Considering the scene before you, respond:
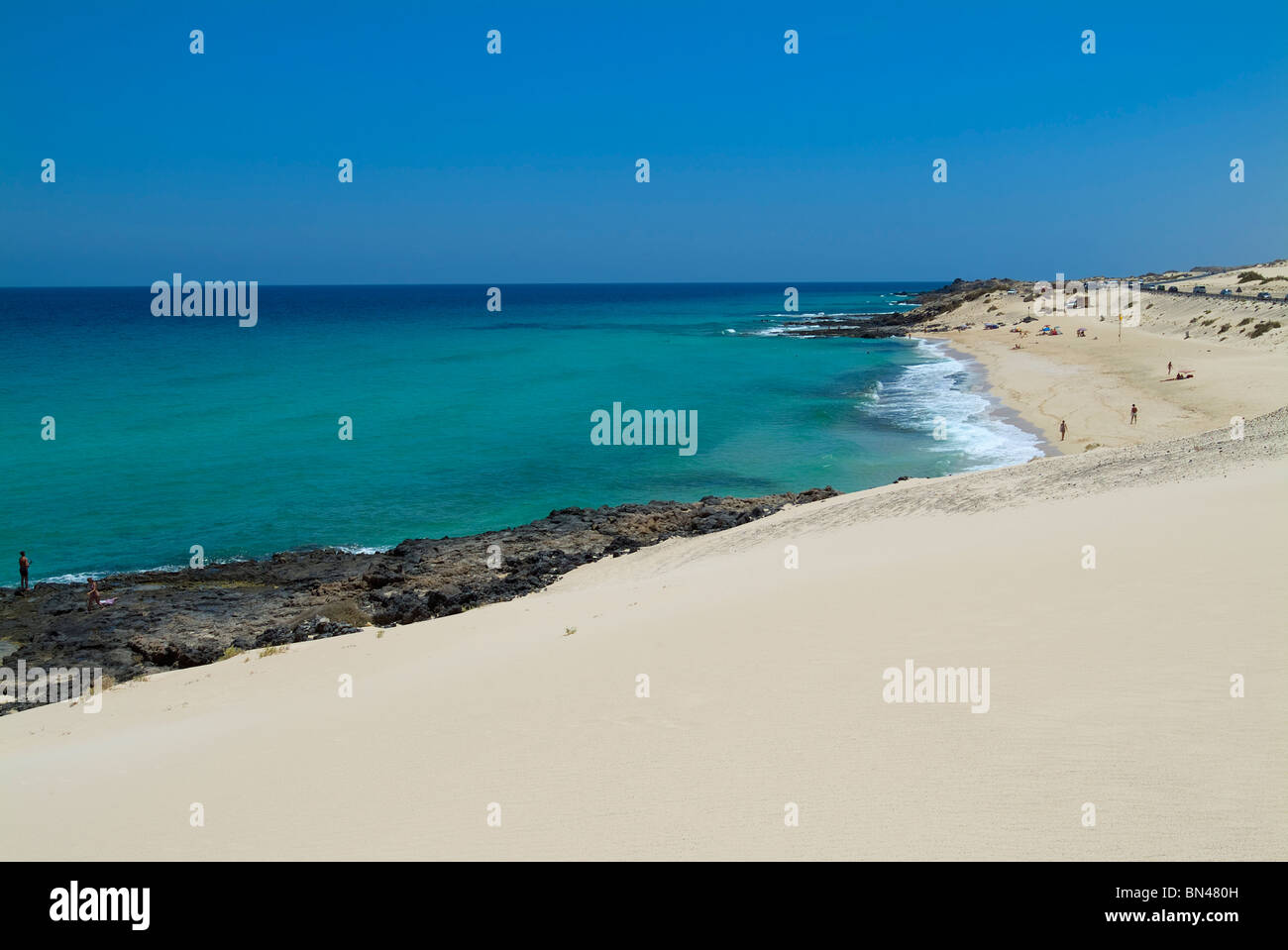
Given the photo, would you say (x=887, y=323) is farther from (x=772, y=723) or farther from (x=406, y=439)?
(x=772, y=723)

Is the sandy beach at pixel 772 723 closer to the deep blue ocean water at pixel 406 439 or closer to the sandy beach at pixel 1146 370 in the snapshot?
the deep blue ocean water at pixel 406 439

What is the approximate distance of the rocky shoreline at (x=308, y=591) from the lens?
51.0 feet

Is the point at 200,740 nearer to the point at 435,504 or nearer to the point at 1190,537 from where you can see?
the point at 1190,537

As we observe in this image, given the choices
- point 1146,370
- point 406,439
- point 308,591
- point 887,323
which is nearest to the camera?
point 308,591

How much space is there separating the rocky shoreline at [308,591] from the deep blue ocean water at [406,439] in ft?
8.68

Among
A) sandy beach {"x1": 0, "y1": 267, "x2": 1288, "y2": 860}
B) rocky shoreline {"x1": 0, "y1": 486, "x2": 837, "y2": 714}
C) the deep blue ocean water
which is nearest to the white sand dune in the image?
sandy beach {"x1": 0, "y1": 267, "x2": 1288, "y2": 860}

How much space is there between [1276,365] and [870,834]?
44964mm

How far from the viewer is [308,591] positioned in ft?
62.0

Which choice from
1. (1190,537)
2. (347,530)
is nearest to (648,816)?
(1190,537)

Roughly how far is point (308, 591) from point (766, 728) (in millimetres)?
14455


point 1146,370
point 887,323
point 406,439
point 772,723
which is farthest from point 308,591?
point 887,323

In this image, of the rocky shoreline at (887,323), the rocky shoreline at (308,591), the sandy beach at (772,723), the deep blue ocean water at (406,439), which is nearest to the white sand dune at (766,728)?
the sandy beach at (772,723)

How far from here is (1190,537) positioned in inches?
464
